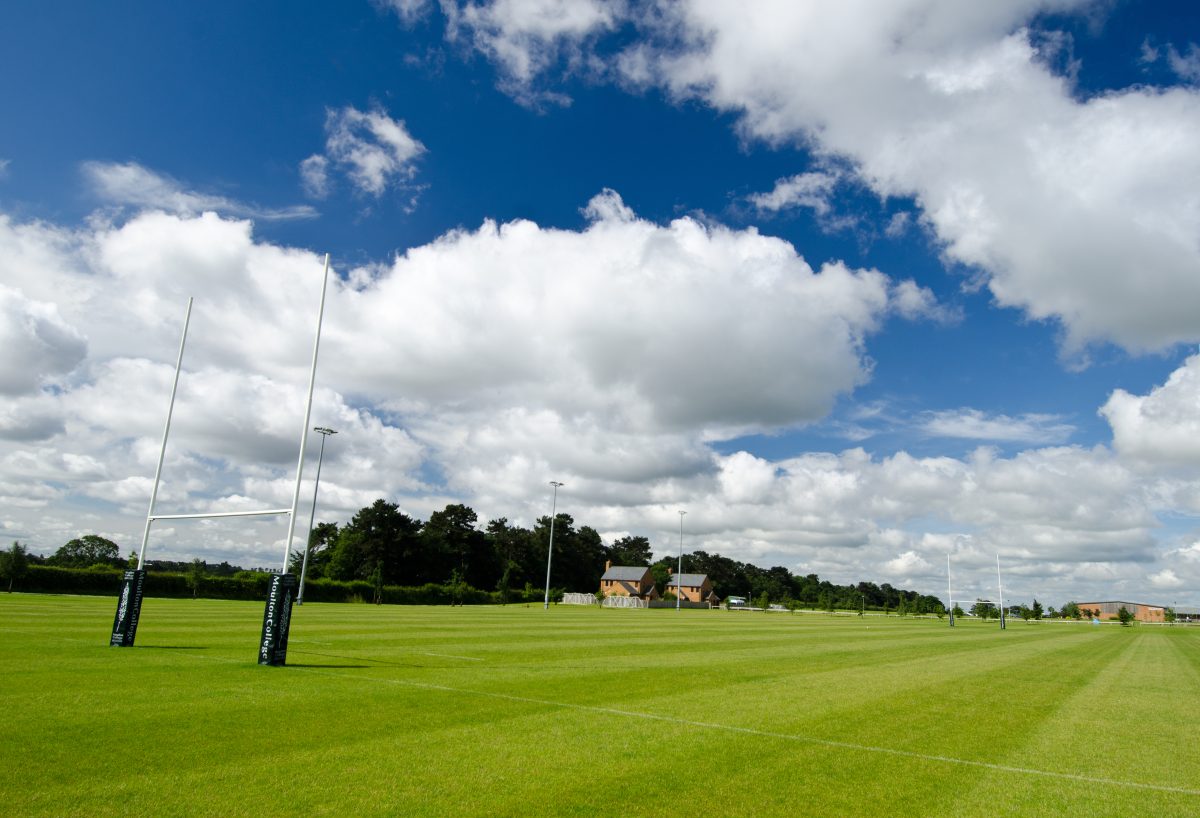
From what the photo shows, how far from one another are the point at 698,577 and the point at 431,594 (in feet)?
244

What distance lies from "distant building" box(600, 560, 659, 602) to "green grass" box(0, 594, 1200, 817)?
10967cm

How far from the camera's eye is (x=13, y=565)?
51.3 m


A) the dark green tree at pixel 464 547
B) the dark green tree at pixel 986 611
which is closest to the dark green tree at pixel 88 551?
the dark green tree at pixel 464 547

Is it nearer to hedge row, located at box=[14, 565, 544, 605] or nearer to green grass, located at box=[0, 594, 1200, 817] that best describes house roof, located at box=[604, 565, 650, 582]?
hedge row, located at box=[14, 565, 544, 605]

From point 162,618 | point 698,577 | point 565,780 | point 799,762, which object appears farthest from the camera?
point 698,577

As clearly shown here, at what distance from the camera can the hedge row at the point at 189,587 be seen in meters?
52.6

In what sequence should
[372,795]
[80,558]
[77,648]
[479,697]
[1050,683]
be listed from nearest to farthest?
[372,795], [479,697], [77,648], [1050,683], [80,558]

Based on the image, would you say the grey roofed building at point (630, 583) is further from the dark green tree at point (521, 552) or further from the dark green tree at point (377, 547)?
the dark green tree at point (377, 547)

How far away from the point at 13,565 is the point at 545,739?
5996cm

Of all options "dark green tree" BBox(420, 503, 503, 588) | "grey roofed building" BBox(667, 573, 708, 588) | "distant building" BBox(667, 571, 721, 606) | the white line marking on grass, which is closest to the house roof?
"distant building" BBox(667, 571, 721, 606)

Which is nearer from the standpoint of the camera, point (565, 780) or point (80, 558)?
point (565, 780)

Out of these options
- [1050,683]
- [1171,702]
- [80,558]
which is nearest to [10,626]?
[1050,683]

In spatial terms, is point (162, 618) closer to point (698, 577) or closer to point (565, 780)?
point (565, 780)

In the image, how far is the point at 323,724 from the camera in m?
9.42
